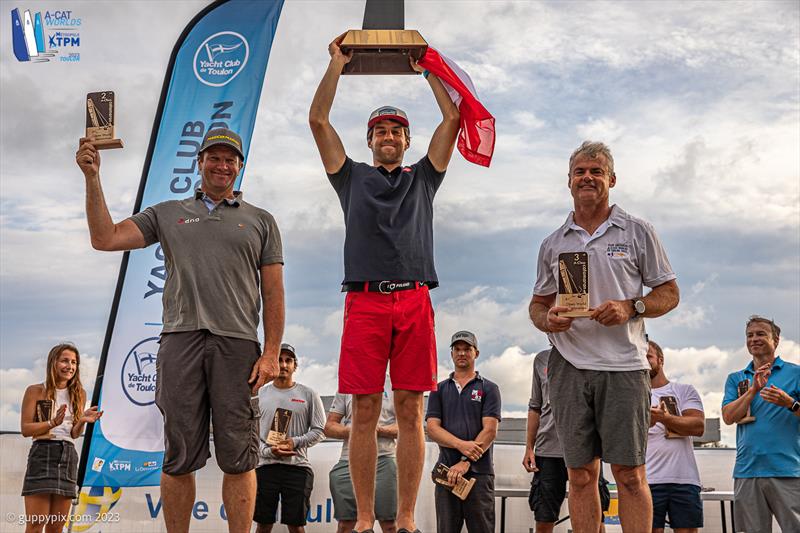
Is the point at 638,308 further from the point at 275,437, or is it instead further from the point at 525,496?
the point at 525,496

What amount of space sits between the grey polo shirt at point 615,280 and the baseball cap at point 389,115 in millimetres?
1129

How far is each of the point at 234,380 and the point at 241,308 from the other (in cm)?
38

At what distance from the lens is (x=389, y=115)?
459 centimetres

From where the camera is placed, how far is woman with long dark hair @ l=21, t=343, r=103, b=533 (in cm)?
713

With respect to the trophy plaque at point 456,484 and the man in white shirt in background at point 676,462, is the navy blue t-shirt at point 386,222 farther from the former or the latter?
the man in white shirt in background at point 676,462

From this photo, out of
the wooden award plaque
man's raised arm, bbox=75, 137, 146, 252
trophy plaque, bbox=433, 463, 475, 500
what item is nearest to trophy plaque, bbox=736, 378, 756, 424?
trophy plaque, bbox=433, 463, 475, 500

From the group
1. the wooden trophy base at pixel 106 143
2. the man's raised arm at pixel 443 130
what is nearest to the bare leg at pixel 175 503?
the wooden trophy base at pixel 106 143

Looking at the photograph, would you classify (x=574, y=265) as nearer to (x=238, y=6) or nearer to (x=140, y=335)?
(x=140, y=335)

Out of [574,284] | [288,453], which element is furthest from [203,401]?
[288,453]

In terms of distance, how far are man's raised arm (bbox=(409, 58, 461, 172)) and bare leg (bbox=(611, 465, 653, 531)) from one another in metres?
1.91

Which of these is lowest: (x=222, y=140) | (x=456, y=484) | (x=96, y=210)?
(x=456, y=484)

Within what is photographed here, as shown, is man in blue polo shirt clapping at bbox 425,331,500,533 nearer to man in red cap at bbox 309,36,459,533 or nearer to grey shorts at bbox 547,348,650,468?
man in red cap at bbox 309,36,459,533

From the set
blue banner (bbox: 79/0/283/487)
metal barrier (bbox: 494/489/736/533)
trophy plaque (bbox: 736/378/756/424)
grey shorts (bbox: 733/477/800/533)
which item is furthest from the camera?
metal barrier (bbox: 494/489/736/533)

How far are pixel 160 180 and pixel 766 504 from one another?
6377 mm
